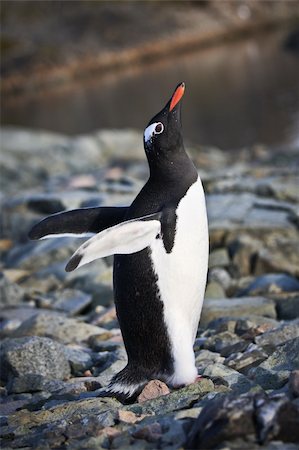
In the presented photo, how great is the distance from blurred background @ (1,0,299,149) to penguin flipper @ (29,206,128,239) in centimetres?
1841

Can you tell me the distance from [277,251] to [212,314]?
276cm

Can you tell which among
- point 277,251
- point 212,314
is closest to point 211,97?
point 277,251

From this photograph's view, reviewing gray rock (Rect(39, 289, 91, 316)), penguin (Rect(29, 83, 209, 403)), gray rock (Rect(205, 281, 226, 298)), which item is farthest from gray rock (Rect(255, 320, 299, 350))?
gray rock (Rect(39, 289, 91, 316))

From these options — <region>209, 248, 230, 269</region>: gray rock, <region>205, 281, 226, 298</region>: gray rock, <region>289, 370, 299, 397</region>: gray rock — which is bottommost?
<region>205, 281, 226, 298</region>: gray rock

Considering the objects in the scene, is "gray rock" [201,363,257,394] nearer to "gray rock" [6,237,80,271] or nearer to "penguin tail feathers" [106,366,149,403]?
"penguin tail feathers" [106,366,149,403]

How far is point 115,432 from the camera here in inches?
158


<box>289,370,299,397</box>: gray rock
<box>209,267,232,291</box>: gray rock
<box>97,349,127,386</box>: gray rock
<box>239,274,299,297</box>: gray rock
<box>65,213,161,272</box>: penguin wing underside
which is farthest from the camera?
<box>209,267,232,291</box>: gray rock

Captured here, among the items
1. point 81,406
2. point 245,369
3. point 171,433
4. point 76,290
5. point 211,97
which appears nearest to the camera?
point 171,433

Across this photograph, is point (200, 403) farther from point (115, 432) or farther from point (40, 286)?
point (40, 286)

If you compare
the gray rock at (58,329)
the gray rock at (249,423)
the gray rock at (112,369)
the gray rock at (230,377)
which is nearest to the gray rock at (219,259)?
the gray rock at (58,329)

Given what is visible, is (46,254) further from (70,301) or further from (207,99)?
(207,99)

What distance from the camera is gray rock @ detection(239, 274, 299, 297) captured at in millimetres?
8156

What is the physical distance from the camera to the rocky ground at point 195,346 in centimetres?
383

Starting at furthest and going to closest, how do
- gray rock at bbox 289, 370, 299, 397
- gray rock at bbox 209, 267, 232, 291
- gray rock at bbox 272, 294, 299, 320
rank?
1. gray rock at bbox 209, 267, 232, 291
2. gray rock at bbox 272, 294, 299, 320
3. gray rock at bbox 289, 370, 299, 397
